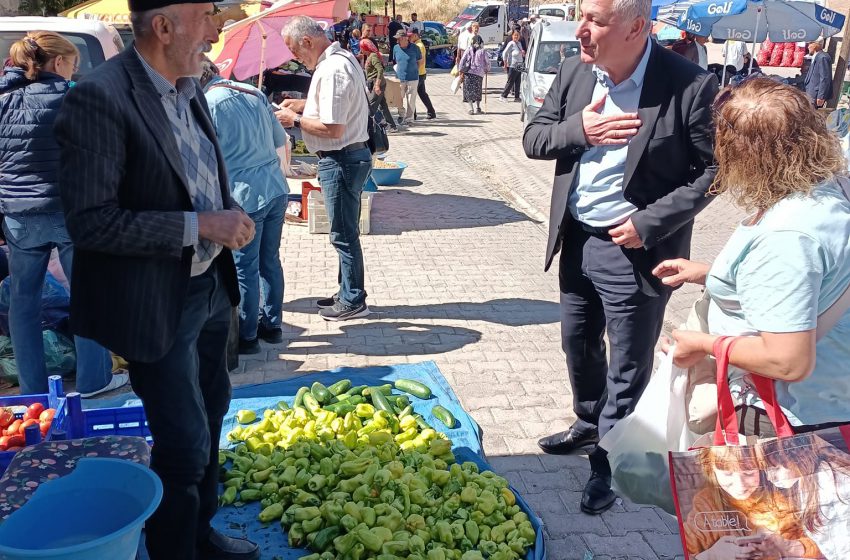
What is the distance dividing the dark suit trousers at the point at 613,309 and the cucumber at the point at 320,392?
143 cm

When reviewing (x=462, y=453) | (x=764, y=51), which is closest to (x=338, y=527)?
(x=462, y=453)

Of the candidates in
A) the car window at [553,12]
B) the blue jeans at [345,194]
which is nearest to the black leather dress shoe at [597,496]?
the blue jeans at [345,194]

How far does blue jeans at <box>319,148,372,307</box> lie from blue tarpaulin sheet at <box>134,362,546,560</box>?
120cm

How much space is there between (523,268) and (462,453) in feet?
13.3

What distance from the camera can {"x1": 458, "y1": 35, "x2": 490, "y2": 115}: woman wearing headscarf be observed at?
741 inches

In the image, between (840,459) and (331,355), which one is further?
(331,355)

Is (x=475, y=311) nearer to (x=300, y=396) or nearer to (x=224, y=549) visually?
(x=300, y=396)

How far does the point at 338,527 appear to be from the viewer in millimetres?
3357

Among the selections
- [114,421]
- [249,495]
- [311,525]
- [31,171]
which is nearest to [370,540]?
[311,525]

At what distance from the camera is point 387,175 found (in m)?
11.4

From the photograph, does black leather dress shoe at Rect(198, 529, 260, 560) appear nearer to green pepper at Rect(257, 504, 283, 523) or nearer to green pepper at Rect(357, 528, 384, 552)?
green pepper at Rect(257, 504, 283, 523)

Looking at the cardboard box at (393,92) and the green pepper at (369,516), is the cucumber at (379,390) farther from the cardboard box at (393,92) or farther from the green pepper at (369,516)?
the cardboard box at (393,92)

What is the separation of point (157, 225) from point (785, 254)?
180 cm

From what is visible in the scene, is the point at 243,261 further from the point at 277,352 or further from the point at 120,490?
the point at 120,490
